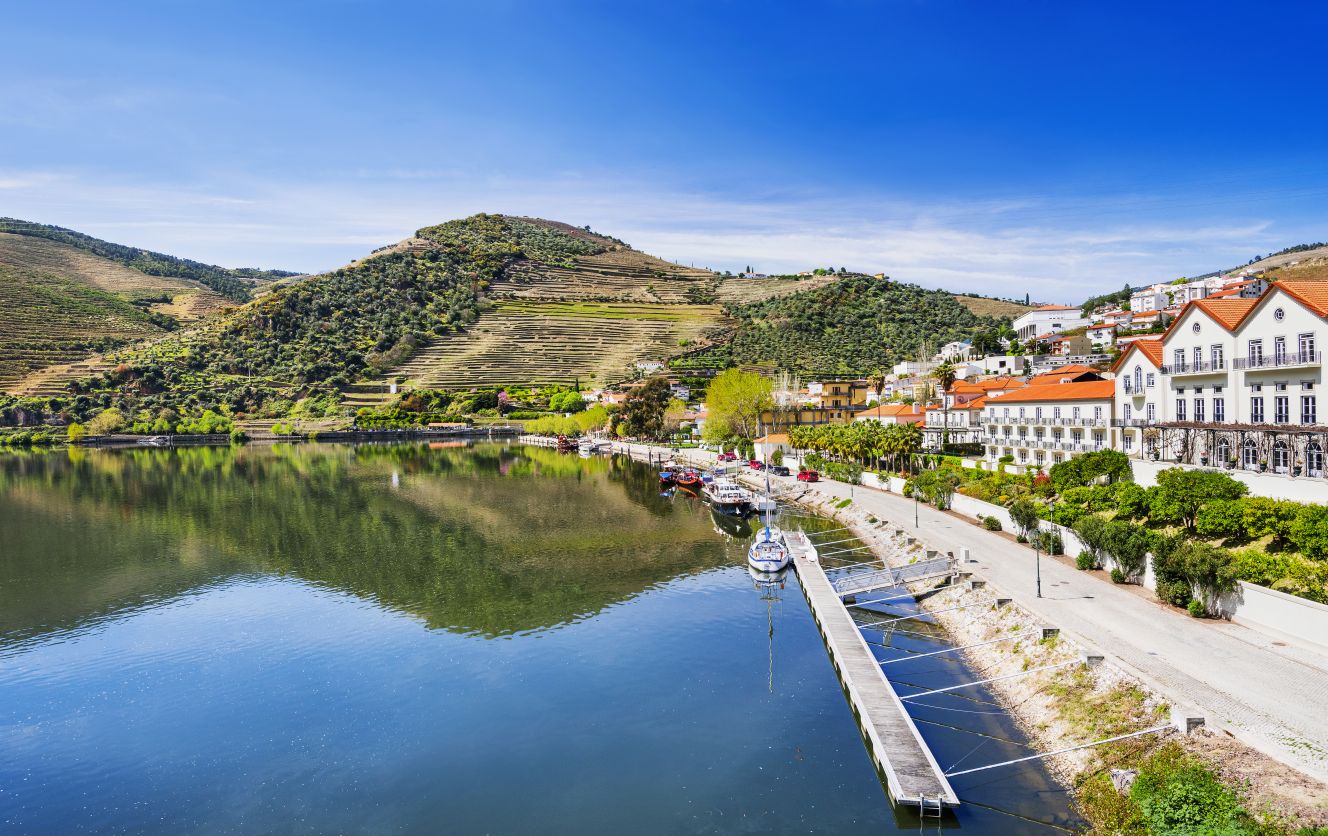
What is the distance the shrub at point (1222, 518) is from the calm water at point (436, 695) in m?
12.0

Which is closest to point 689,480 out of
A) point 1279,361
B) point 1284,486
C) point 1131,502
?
point 1131,502

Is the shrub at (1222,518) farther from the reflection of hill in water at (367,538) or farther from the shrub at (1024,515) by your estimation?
the reflection of hill in water at (367,538)

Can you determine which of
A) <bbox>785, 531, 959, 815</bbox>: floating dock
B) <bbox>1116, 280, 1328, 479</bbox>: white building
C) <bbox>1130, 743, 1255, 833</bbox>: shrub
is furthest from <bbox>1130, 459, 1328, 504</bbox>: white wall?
<bbox>1130, 743, 1255, 833</bbox>: shrub

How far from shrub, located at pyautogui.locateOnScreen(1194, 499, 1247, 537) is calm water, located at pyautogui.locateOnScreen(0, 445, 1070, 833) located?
12034mm

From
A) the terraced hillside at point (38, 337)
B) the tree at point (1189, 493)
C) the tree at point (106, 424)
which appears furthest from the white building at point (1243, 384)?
the terraced hillside at point (38, 337)

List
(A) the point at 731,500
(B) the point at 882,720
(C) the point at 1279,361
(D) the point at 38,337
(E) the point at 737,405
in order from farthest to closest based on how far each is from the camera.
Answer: (D) the point at 38,337
(E) the point at 737,405
(A) the point at 731,500
(C) the point at 1279,361
(B) the point at 882,720

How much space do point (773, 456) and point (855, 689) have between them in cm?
6737

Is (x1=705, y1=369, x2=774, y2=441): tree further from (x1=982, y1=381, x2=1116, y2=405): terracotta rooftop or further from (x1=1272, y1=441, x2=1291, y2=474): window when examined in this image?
(x1=1272, y1=441, x2=1291, y2=474): window

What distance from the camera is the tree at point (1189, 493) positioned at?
109 ft

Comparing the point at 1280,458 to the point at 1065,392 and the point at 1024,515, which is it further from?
the point at 1065,392

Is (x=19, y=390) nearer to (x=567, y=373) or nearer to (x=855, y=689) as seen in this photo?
(x=567, y=373)

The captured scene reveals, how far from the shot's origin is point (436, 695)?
2805cm

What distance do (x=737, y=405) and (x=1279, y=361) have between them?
232 ft

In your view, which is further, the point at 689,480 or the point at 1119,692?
the point at 689,480
